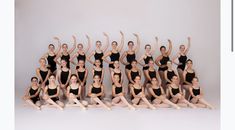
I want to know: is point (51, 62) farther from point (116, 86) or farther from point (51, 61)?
point (116, 86)

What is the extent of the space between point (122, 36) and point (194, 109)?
5.82 ft

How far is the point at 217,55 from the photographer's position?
239 inches

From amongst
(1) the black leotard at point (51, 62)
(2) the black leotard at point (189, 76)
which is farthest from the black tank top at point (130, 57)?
(1) the black leotard at point (51, 62)

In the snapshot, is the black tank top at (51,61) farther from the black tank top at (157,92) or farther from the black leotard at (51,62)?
the black tank top at (157,92)

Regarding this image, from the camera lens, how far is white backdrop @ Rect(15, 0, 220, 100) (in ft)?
19.4

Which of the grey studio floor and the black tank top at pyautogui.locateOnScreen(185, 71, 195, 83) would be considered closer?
the grey studio floor

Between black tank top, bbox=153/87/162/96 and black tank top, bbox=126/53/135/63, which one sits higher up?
black tank top, bbox=126/53/135/63

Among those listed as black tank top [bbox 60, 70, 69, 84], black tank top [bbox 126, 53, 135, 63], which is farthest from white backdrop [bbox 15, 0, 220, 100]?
black tank top [bbox 60, 70, 69, 84]

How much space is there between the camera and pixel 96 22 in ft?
19.5

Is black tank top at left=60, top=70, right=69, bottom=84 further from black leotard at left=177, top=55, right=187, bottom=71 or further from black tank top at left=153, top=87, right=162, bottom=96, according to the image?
black leotard at left=177, top=55, right=187, bottom=71

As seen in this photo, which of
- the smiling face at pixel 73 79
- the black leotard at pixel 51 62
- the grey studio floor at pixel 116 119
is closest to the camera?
the grey studio floor at pixel 116 119

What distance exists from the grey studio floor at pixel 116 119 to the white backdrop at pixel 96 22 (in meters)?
1.62

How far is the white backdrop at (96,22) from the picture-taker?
5.93 m

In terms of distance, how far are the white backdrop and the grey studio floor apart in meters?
1.62
